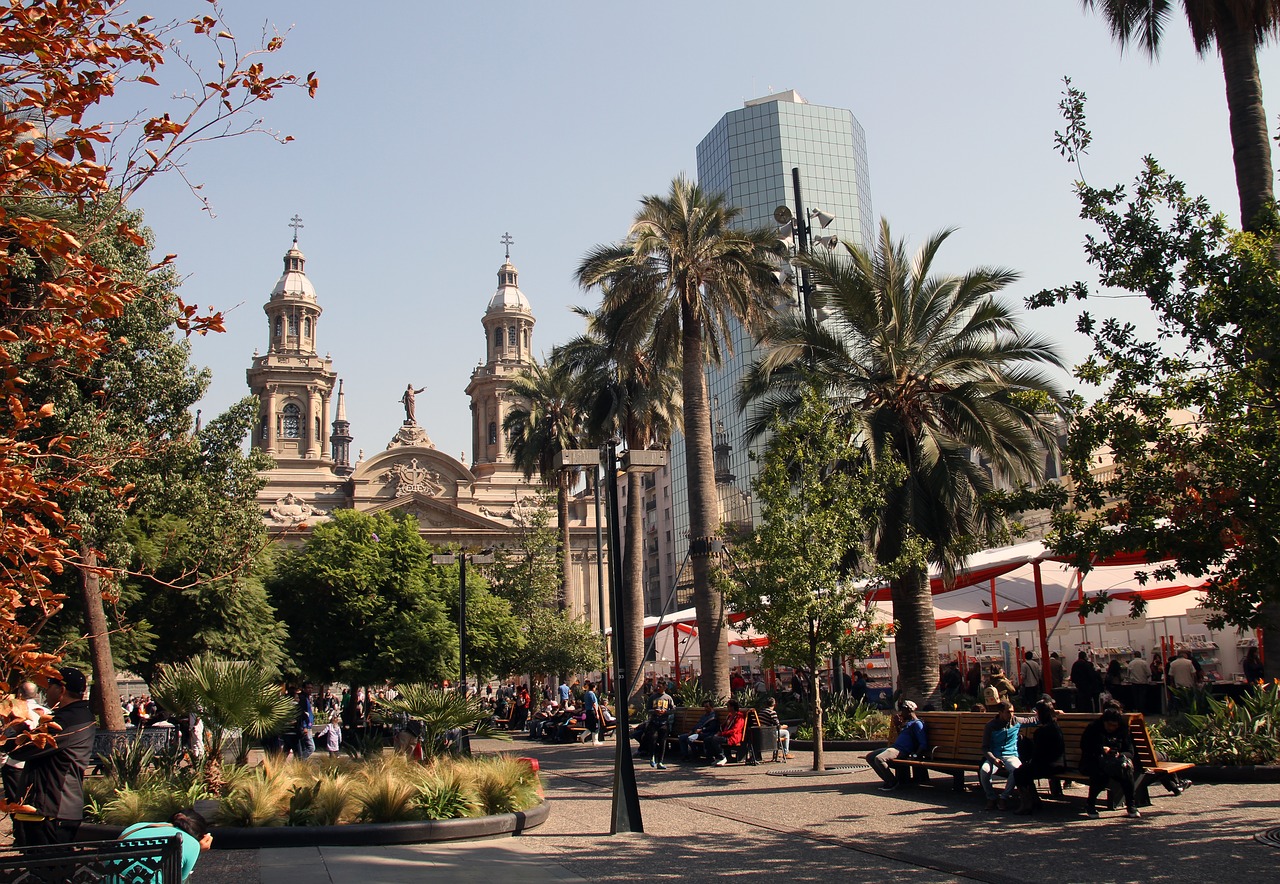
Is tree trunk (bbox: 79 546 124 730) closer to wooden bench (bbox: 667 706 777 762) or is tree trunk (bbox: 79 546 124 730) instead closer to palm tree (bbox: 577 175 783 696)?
wooden bench (bbox: 667 706 777 762)

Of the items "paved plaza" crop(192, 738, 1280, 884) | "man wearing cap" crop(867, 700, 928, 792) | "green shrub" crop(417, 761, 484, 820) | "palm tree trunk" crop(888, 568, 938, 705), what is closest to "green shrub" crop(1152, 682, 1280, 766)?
"paved plaza" crop(192, 738, 1280, 884)

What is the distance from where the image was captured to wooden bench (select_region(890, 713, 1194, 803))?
37.3 ft

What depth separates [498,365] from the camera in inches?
3428

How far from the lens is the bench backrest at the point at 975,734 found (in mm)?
11445

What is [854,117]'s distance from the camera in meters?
102

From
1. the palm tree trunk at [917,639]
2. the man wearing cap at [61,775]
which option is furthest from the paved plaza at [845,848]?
the palm tree trunk at [917,639]

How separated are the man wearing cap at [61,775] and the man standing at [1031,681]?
17.4 m

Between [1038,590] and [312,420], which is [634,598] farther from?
[312,420]

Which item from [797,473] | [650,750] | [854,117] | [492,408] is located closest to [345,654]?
[650,750]

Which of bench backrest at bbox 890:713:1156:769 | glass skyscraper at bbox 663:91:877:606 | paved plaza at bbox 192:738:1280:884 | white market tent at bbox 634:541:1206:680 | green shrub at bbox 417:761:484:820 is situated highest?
glass skyscraper at bbox 663:91:877:606

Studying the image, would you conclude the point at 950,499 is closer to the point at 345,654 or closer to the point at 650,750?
the point at 650,750

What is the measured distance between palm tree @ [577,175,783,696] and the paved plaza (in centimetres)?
1028

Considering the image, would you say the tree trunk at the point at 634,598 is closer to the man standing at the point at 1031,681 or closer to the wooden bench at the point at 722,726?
the wooden bench at the point at 722,726

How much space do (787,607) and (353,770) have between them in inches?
273
